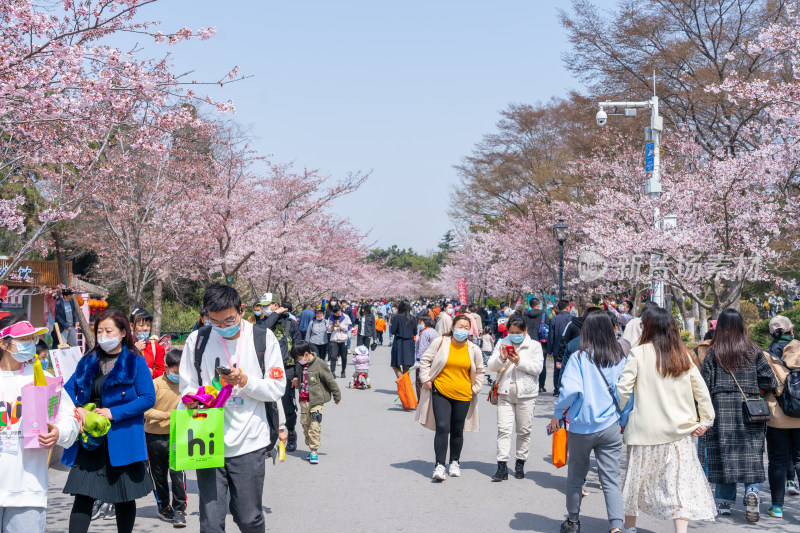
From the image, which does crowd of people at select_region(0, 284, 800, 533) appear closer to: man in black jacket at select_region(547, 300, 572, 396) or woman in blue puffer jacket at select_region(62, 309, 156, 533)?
woman in blue puffer jacket at select_region(62, 309, 156, 533)

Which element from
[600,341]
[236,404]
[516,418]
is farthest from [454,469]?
Result: [236,404]

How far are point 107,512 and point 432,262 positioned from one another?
118 metres

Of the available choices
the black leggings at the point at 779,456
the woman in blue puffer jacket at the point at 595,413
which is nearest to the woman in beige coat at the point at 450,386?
the woman in blue puffer jacket at the point at 595,413

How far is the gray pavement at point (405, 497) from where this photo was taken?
631 cm

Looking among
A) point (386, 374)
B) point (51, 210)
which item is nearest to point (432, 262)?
point (386, 374)

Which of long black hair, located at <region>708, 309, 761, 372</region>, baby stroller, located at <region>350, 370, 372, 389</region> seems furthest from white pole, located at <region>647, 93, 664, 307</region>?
long black hair, located at <region>708, 309, 761, 372</region>

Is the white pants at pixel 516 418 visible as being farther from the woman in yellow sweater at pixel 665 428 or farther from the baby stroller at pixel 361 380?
the baby stroller at pixel 361 380

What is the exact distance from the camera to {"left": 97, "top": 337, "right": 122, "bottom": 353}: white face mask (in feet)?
15.9

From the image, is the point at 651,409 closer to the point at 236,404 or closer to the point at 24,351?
the point at 236,404

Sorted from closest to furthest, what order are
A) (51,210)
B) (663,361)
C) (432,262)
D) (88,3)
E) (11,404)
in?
1. (11,404)
2. (663,361)
3. (88,3)
4. (51,210)
5. (432,262)

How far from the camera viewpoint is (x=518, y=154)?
3928 cm

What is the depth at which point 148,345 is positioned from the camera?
730 centimetres

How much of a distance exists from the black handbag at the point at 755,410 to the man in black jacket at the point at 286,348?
4793 mm

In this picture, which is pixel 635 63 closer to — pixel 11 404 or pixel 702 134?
pixel 702 134
